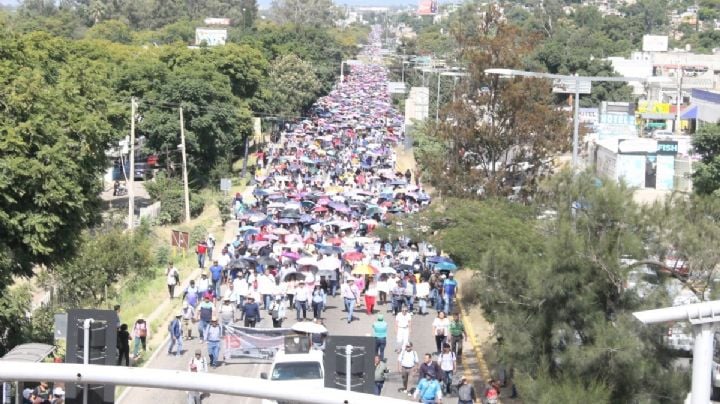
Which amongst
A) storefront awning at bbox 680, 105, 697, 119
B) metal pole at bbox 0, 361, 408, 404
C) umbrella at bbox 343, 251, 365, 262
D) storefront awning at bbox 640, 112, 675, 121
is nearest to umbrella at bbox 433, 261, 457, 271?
umbrella at bbox 343, 251, 365, 262

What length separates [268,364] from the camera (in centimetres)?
2445

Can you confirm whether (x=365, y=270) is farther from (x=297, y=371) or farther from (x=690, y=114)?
(x=690, y=114)

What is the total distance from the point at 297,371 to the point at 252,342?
204 inches

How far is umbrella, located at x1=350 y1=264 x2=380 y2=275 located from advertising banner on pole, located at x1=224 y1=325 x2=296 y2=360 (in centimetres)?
575

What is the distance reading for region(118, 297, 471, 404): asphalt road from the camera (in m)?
22.4

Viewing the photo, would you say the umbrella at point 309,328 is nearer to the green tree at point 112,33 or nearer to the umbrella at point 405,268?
the umbrella at point 405,268

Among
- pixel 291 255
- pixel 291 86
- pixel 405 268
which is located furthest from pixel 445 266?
pixel 291 86

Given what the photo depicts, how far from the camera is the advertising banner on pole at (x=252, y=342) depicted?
24641 millimetres

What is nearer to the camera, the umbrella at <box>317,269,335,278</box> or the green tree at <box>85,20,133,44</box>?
the umbrella at <box>317,269,335,278</box>

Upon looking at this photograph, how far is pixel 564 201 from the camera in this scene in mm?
19375

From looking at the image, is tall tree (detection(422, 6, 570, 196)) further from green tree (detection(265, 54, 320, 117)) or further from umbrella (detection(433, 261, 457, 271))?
green tree (detection(265, 54, 320, 117))

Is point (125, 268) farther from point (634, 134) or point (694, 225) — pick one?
point (634, 134)

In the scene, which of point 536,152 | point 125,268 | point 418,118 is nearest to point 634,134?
point 418,118

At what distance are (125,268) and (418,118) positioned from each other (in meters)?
50.4
